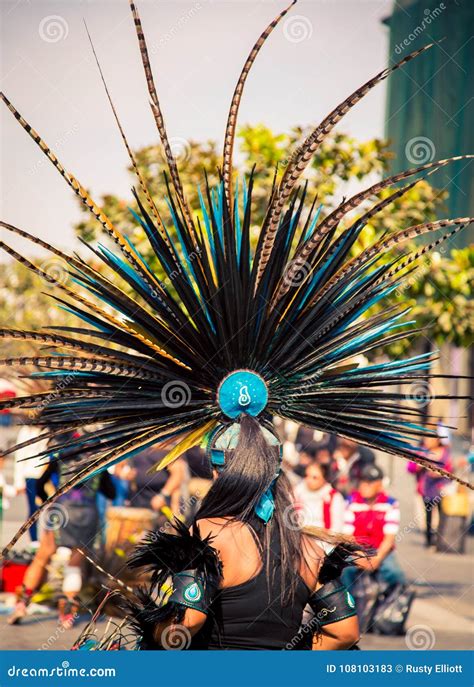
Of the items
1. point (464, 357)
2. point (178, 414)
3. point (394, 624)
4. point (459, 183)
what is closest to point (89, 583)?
point (394, 624)

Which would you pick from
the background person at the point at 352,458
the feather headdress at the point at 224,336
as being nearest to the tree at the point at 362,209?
the background person at the point at 352,458

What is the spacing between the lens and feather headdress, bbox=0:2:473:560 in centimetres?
358

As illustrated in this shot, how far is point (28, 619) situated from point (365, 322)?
5.88 m

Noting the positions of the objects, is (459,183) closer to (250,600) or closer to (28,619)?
(28,619)

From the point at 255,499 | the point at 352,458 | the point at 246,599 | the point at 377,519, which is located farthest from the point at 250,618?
the point at 352,458

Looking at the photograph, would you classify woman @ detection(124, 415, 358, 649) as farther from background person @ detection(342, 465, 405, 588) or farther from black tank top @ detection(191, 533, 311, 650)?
background person @ detection(342, 465, 405, 588)

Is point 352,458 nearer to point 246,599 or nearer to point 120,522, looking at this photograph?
point 120,522

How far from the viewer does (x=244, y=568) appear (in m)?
3.29

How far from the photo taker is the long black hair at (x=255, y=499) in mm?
3297

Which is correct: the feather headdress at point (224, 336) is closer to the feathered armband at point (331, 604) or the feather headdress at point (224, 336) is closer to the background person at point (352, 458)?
the feathered armband at point (331, 604)

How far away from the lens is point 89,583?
9203 millimetres

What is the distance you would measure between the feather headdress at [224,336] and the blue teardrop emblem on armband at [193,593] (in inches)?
20.5

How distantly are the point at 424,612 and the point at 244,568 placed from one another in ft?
23.0

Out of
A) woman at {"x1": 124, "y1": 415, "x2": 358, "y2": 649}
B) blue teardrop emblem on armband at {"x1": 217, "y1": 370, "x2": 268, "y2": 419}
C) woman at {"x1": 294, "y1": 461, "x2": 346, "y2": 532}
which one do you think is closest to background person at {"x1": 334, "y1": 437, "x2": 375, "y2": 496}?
woman at {"x1": 294, "y1": 461, "x2": 346, "y2": 532}
